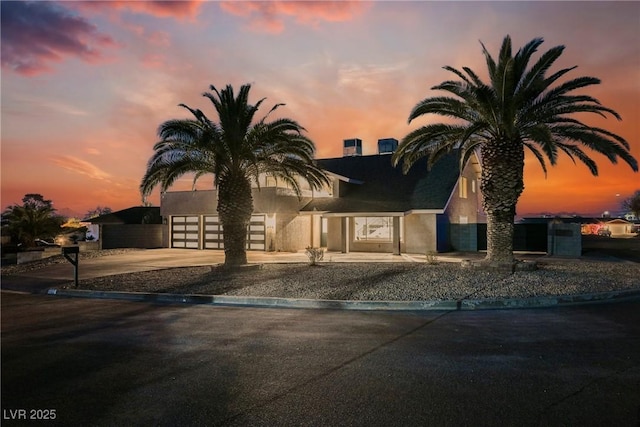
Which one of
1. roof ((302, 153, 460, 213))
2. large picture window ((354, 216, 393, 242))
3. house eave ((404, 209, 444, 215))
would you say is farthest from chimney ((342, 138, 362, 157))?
house eave ((404, 209, 444, 215))

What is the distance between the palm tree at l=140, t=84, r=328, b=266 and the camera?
16734 millimetres

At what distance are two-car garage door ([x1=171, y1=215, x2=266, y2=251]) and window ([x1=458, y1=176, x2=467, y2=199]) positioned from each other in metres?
12.6

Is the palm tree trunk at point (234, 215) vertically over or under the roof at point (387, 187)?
under

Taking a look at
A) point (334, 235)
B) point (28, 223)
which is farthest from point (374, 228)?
point (28, 223)

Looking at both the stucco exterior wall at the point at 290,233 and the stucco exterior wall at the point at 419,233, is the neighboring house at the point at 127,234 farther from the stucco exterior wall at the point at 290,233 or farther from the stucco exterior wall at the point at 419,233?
the stucco exterior wall at the point at 419,233

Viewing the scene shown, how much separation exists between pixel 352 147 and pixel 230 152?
1819 cm

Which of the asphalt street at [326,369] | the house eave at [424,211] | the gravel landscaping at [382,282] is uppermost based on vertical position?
the house eave at [424,211]

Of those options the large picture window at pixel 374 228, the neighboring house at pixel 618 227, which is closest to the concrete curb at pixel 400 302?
the large picture window at pixel 374 228

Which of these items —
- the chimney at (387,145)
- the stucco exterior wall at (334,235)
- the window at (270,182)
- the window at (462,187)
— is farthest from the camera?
the chimney at (387,145)

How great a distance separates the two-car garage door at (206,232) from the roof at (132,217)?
4951 millimetres

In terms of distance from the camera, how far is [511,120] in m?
15.1

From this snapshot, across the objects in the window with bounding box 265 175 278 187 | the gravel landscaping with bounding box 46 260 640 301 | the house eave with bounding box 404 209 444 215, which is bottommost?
the gravel landscaping with bounding box 46 260 640 301

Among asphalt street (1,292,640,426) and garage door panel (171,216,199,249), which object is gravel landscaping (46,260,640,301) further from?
garage door panel (171,216,199,249)

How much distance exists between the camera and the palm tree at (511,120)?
582 inches
